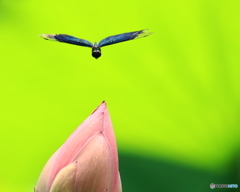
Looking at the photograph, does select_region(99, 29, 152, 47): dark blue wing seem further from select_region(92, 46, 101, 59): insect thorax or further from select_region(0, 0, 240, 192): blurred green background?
select_region(0, 0, 240, 192): blurred green background

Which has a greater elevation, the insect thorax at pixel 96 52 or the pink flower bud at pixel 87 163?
the insect thorax at pixel 96 52

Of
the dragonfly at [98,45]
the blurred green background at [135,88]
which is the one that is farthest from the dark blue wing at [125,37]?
the blurred green background at [135,88]

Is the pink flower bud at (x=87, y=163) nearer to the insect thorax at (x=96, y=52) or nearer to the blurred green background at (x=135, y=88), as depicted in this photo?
the insect thorax at (x=96, y=52)

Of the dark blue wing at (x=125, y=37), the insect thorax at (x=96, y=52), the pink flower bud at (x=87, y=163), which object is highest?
the dark blue wing at (x=125, y=37)

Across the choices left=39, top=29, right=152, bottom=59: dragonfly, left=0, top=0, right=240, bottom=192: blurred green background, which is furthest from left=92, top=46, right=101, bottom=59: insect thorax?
left=0, top=0, right=240, bottom=192: blurred green background

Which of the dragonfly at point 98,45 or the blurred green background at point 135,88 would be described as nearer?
the dragonfly at point 98,45

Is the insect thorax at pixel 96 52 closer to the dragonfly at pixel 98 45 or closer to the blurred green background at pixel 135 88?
the dragonfly at pixel 98 45

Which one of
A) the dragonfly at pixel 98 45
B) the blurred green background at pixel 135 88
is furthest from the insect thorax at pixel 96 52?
the blurred green background at pixel 135 88
